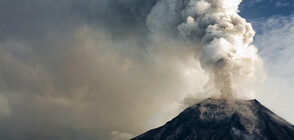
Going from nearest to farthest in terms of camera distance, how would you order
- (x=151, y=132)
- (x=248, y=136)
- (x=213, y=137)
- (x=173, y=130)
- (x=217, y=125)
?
(x=248, y=136)
(x=213, y=137)
(x=217, y=125)
(x=173, y=130)
(x=151, y=132)

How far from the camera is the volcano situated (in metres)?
94.4

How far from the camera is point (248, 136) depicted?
299 feet

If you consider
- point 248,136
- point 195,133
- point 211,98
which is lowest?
point 248,136

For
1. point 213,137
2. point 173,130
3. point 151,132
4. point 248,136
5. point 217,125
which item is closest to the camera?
point 248,136

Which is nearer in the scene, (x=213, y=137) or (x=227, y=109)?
(x=213, y=137)

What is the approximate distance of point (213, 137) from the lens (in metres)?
97.8

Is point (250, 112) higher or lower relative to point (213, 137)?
higher

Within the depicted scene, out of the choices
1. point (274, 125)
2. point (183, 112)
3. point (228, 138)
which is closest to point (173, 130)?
point (183, 112)

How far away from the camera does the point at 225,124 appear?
102312mm

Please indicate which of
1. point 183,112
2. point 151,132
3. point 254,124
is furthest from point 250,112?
point 151,132

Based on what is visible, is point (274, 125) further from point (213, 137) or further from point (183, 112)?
point (183, 112)

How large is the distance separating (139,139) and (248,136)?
47120 millimetres

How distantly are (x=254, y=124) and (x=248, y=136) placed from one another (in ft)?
32.0

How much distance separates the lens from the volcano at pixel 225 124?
9438cm
